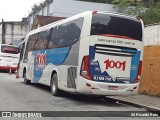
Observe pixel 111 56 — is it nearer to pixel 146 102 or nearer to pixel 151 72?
pixel 146 102

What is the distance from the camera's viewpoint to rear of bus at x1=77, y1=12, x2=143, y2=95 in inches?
534

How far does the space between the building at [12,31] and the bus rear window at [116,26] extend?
5580 centimetres

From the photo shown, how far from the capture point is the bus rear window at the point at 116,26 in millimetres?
13672

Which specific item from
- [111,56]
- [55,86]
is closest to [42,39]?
[55,86]

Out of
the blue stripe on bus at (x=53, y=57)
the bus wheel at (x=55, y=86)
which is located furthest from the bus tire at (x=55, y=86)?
the blue stripe on bus at (x=53, y=57)

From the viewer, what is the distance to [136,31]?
14281 millimetres

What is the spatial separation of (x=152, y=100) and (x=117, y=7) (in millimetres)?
37848

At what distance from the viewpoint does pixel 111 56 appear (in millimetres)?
13773

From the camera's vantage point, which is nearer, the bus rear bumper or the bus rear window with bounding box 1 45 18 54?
the bus rear bumper

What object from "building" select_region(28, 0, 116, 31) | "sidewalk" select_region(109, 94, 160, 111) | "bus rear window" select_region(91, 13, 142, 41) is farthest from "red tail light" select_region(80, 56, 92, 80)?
"building" select_region(28, 0, 116, 31)

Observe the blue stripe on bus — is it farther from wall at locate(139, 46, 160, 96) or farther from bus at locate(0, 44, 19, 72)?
bus at locate(0, 44, 19, 72)

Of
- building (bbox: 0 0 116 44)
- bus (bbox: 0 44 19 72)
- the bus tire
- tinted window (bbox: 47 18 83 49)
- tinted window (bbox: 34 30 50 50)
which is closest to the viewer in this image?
tinted window (bbox: 47 18 83 49)

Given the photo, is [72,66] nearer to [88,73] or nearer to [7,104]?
[88,73]

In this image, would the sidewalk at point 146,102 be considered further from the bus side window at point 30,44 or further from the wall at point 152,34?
the bus side window at point 30,44
